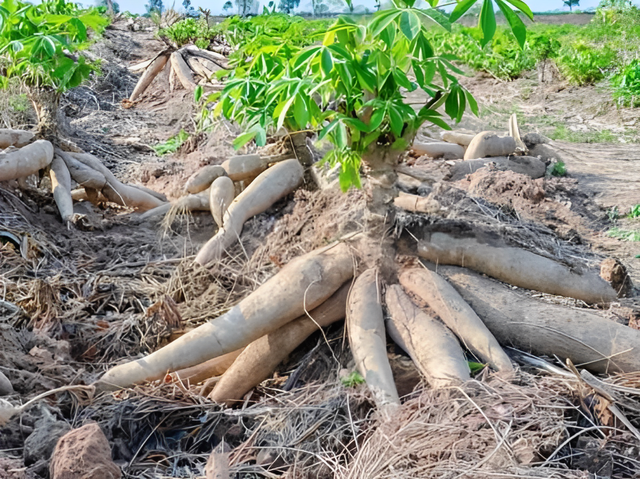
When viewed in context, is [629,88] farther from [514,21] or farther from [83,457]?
[83,457]

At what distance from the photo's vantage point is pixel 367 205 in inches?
101

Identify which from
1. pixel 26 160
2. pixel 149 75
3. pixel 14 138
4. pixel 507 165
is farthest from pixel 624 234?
pixel 149 75

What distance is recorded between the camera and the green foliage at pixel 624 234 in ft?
15.2

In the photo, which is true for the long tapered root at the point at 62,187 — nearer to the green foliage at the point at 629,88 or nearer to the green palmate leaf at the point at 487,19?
the green palmate leaf at the point at 487,19

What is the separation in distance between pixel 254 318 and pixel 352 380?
53cm

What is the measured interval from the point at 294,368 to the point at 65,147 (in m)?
3.60

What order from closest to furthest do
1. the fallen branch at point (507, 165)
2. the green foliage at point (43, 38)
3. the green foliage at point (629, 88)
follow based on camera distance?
the green foliage at point (43, 38) < the fallen branch at point (507, 165) < the green foliage at point (629, 88)

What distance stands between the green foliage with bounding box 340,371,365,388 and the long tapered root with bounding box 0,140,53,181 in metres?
3.41

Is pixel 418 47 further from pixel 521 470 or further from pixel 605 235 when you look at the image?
pixel 605 235

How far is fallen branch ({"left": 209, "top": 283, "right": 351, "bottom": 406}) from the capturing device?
258 centimetres

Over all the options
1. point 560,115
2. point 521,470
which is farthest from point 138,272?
point 560,115

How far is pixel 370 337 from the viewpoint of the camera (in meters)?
2.36

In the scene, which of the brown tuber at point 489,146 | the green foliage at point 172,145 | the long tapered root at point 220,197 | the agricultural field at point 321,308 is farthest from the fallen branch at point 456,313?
the green foliage at point 172,145

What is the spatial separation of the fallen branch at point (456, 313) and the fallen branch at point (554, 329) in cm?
10
